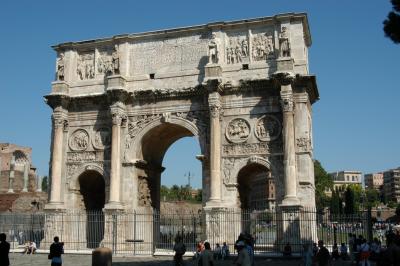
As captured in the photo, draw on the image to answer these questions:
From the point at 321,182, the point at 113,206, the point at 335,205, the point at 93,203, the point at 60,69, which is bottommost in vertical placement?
the point at 113,206

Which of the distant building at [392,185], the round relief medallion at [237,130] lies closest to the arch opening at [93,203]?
the round relief medallion at [237,130]

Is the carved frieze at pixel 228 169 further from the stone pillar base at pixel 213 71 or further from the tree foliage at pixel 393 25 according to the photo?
the tree foliage at pixel 393 25

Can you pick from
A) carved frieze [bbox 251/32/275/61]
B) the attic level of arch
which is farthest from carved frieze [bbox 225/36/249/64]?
the attic level of arch

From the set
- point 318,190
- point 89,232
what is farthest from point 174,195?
point 89,232

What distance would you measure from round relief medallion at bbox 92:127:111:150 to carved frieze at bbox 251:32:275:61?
7.25 metres

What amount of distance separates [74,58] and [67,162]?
4900 mm

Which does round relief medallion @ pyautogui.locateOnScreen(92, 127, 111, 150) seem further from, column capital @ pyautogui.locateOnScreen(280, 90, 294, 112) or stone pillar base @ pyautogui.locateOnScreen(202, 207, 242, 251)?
column capital @ pyautogui.locateOnScreen(280, 90, 294, 112)

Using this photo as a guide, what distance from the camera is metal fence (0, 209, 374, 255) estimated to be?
62.5ft

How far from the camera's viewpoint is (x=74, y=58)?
24.3m

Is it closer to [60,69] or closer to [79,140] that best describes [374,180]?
[79,140]

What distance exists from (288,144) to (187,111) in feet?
15.2

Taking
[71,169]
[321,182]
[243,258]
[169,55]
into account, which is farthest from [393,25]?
[321,182]

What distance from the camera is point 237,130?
69.8 feet

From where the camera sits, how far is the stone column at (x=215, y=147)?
2034 cm
